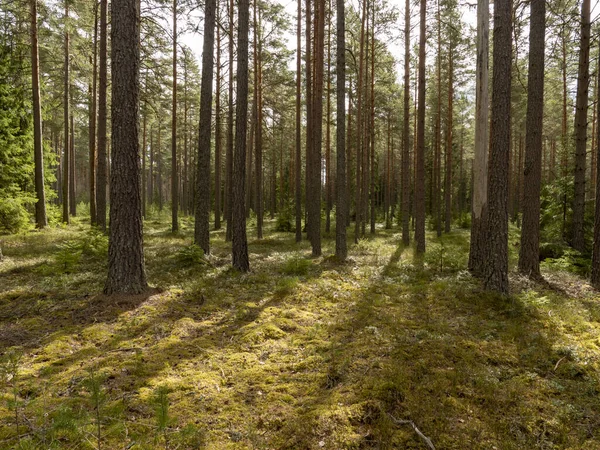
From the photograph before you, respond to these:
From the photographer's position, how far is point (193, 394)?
384 cm

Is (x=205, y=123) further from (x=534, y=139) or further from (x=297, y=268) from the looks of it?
(x=534, y=139)

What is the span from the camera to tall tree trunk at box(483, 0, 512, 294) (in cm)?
694

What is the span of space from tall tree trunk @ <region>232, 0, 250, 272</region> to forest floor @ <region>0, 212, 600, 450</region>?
1165 mm

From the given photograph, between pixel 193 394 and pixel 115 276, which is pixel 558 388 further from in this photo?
pixel 115 276

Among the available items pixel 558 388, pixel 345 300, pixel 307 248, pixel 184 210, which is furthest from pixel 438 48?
pixel 184 210

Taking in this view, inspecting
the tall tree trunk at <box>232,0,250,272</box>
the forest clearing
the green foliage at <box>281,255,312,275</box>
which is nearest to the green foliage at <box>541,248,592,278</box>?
the forest clearing

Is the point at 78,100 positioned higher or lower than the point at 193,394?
higher

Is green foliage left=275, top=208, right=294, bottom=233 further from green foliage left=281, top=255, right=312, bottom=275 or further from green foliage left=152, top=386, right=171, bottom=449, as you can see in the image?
green foliage left=152, top=386, right=171, bottom=449

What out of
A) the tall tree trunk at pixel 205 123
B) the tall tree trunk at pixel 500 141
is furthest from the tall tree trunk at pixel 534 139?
the tall tree trunk at pixel 205 123

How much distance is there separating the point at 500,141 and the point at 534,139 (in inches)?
116

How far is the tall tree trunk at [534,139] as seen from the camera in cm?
894

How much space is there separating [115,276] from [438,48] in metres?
21.5

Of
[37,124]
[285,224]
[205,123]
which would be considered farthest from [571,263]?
[37,124]

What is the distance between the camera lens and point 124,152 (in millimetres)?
6617
